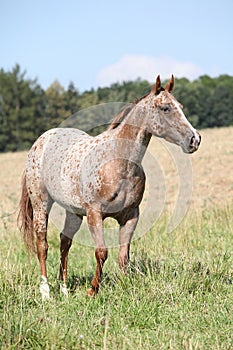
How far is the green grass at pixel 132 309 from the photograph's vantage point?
3.49 m

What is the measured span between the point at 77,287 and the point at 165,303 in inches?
45.9

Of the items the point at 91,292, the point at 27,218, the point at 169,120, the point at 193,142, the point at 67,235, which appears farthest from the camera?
the point at 27,218

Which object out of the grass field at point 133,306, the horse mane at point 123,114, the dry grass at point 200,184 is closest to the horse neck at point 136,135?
the horse mane at point 123,114

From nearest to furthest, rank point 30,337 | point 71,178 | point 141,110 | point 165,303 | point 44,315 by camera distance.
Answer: point 30,337 → point 44,315 → point 165,303 → point 141,110 → point 71,178

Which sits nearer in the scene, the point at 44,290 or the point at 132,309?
the point at 132,309

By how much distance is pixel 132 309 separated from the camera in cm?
408

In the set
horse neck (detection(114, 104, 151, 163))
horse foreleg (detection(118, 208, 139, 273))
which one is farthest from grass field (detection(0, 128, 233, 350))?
horse neck (detection(114, 104, 151, 163))

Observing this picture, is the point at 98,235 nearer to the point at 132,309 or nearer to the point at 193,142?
the point at 132,309

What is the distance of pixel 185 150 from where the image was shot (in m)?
4.38

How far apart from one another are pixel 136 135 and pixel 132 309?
63.1 inches

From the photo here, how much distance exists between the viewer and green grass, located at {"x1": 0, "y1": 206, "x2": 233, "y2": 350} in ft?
11.4

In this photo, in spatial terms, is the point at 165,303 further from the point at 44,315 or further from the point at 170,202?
the point at 170,202

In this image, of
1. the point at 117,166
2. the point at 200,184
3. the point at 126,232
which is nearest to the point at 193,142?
the point at 117,166

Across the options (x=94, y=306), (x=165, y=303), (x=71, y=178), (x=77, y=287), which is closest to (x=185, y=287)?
(x=165, y=303)
